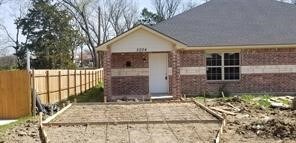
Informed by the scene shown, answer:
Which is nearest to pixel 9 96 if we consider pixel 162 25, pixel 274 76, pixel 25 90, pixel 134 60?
pixel 25 90

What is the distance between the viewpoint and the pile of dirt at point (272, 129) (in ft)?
38.3

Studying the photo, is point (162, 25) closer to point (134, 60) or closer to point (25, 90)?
point (134, 60)

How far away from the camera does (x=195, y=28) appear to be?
29.1 meters

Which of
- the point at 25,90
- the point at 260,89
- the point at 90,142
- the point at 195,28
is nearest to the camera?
the point at 90,142

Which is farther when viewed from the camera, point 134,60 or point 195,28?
point 195,28

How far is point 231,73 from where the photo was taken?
88.4 feet

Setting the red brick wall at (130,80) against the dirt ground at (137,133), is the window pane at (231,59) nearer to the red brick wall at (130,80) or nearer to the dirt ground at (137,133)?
the red brick wall at (130,80)

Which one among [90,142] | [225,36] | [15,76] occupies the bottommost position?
[90,142]

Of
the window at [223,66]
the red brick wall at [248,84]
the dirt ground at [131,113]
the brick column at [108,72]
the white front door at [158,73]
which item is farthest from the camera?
the white front door at [158,73]

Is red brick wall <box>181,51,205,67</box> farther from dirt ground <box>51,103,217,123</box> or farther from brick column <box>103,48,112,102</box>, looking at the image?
dirt ground <box>51,103,217,123</box>

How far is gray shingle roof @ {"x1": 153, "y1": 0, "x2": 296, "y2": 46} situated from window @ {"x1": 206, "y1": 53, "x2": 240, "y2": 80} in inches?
30.7

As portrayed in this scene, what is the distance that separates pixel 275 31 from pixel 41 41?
27.3 m

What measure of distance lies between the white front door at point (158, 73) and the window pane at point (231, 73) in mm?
3340

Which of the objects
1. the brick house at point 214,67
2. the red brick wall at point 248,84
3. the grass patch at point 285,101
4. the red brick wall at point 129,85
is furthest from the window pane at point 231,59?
the grass patch at point 285,101
